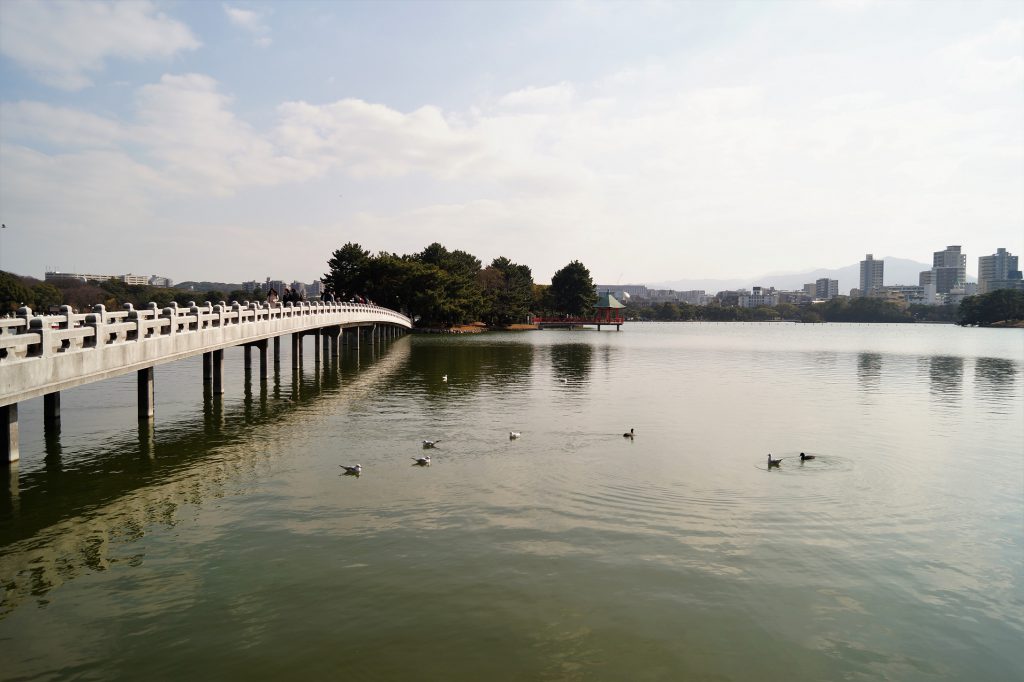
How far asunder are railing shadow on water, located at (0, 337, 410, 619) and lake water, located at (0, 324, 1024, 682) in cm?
8

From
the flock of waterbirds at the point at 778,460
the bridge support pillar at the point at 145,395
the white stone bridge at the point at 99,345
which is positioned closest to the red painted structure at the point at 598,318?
the white stone bridge at the point at 99,345

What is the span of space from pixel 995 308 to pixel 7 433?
16517 centimetres

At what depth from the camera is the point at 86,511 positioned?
12.9m

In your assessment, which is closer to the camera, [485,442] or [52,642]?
[52,642]

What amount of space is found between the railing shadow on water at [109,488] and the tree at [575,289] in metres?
94.9

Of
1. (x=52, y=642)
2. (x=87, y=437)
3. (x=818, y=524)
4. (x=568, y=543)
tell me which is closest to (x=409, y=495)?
(x=568, y=543)

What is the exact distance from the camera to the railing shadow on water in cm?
1048

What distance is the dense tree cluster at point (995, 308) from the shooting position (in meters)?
135

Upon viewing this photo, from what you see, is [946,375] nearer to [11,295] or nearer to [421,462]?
[421,462]

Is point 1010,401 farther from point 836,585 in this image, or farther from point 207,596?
point 207,596

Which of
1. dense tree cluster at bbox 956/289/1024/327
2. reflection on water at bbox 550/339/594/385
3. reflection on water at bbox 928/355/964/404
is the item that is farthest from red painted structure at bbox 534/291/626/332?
dense tree cluster at bbox 956/289/1024/327

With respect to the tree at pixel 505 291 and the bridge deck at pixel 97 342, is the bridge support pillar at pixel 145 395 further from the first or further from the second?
the tree at pixel 505 291

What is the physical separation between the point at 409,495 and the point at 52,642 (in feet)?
23.0

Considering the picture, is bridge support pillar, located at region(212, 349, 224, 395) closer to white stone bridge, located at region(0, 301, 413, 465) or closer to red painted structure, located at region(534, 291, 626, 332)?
white stone bridge, located at region(0, 301, 413, 465)
